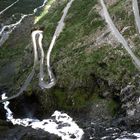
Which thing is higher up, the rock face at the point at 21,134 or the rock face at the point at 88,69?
the rock face at the point at 88,69

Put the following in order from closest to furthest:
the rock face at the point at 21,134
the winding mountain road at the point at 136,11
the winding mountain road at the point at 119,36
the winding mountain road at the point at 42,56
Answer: the rock face at the point at 21,134, the winding mountain road at the point at 119,36, the winding mountain road at the point at 42,56, the winding mountain road at the point at 136,11

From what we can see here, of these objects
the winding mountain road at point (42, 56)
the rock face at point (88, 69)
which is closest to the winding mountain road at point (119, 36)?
the rock face at point (88, 69)

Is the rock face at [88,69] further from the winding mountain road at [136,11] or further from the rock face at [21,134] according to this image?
the winding mountain road at [136,11]

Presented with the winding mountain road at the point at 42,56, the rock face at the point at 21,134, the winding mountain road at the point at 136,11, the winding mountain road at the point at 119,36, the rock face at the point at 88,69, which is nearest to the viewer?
the rock face at the point at 21,134

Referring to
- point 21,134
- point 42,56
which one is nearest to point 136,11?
point 42,56

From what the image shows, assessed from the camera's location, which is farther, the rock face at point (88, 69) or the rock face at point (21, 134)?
the rock face at point (88, 69)

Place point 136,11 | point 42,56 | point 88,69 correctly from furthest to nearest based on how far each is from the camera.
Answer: point 136,11 → point 42,56 → point 88,69

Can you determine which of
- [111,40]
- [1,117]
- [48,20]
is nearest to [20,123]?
[1,117]

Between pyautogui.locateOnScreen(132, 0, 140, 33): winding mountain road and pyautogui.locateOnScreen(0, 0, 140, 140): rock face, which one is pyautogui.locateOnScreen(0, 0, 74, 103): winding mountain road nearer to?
pyautogui.locateOnScreen(0, 0, 140, 140): rock face

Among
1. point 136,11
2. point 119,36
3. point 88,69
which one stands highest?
point 136,11

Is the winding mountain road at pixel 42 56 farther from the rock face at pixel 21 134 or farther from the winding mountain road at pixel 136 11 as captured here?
the winding mountain road at pixel 136 11

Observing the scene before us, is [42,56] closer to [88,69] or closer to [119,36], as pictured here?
[88,69]
